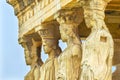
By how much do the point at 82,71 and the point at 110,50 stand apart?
40.3 inches

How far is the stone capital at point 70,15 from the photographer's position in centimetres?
2719

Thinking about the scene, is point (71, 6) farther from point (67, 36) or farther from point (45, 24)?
point (45, 24)

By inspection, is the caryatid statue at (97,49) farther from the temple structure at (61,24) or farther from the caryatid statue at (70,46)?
the caryatid statue at (70,46)

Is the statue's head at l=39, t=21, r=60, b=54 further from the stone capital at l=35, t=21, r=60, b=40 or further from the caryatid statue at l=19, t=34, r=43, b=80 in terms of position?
the caryatid statue at l=19, t=34, r=43, b=80

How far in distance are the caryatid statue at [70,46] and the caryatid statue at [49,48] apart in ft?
6.29

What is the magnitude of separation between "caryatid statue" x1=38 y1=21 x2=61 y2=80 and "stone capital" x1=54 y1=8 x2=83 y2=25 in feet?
7.05

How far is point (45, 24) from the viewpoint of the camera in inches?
1161

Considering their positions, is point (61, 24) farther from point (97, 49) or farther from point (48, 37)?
point (97, 49)

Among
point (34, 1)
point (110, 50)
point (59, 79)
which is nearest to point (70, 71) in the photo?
point (59, 79)

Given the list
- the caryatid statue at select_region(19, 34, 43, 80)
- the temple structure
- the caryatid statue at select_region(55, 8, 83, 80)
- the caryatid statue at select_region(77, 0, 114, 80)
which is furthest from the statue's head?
the caryatid statue at select_region(77, 0, 114, 80)

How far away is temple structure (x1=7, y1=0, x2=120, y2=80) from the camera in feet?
82.7

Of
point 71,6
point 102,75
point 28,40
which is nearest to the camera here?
point 102,75

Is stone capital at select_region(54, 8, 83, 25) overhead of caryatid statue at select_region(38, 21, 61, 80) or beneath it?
overhead

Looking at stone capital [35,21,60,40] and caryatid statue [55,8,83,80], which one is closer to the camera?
caryatid statue [55,8,83,80]
